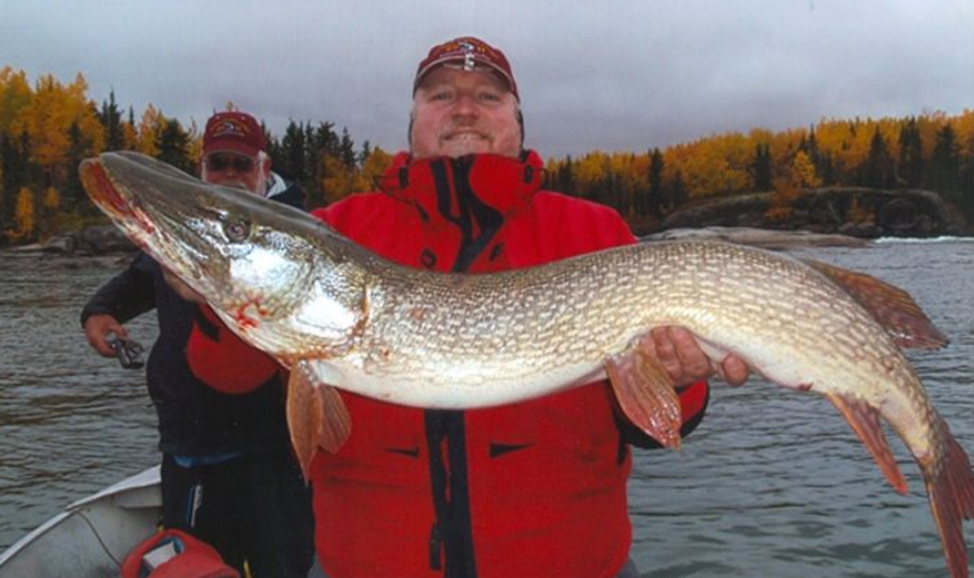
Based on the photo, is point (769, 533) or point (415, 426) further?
point (769, 533)

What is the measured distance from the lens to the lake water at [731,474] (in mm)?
5172

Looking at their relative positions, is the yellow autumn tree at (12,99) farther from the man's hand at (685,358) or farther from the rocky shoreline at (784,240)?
the man's hand at (685,358)

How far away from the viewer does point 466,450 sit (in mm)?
2307

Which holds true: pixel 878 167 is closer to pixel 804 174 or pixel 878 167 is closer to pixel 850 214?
pixel 804 174

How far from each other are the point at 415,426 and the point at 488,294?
421mm

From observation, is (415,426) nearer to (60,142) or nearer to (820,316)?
(820,316)

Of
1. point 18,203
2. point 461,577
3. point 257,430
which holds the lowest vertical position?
point 461,577

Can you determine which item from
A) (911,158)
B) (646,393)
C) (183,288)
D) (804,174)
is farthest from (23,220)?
(911,158)

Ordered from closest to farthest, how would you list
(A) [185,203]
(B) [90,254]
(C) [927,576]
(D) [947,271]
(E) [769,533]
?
(A) [185,203] → (C) [927,576] → (E) [769,533] → (D) [947,271] → (B) [90,254]

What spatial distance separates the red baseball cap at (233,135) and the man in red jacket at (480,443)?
1.47 m

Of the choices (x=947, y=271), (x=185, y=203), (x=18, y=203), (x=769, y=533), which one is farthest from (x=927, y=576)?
(x=18, y=203)

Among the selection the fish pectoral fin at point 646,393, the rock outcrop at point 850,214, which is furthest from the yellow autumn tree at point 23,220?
the fish pectoral fin at point 646,393

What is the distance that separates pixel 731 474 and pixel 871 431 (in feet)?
15.4

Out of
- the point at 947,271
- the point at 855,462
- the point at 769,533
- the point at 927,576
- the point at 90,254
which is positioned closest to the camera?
the point at 927,576
